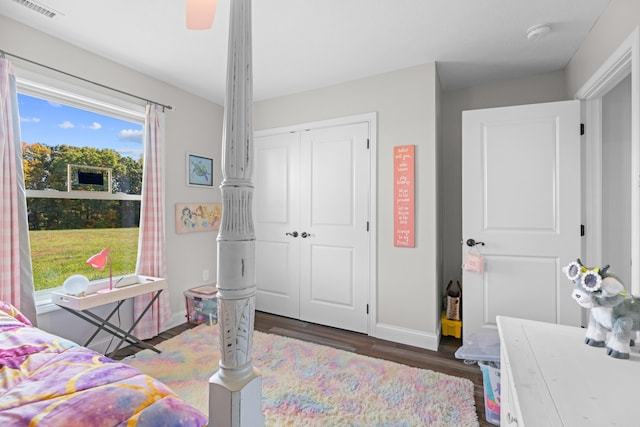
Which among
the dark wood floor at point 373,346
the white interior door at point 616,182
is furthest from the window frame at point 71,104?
the white interior door at point 616,182

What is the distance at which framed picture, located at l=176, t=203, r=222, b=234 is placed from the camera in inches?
124

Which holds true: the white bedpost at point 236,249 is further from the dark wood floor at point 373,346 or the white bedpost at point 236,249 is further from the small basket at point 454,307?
the small basket at point 454,307

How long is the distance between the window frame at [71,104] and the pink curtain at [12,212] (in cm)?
16

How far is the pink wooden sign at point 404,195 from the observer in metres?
2.71

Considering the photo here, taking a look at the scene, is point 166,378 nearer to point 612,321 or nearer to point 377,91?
point 612,321

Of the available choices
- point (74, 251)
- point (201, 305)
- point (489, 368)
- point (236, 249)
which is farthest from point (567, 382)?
point (74, 251)

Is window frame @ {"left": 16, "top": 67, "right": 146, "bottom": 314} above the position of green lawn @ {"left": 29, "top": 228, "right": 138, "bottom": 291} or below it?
above

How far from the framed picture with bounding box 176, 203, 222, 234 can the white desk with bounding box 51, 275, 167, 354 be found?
704mm

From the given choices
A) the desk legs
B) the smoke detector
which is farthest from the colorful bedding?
the smoke detector

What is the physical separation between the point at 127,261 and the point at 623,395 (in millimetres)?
3387

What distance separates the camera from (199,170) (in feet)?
11.1

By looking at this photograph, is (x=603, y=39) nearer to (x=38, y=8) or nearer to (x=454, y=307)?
(x=454, y=307)

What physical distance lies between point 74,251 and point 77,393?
208 centimetres

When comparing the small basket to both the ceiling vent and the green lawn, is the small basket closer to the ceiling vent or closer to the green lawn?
the green lawn
